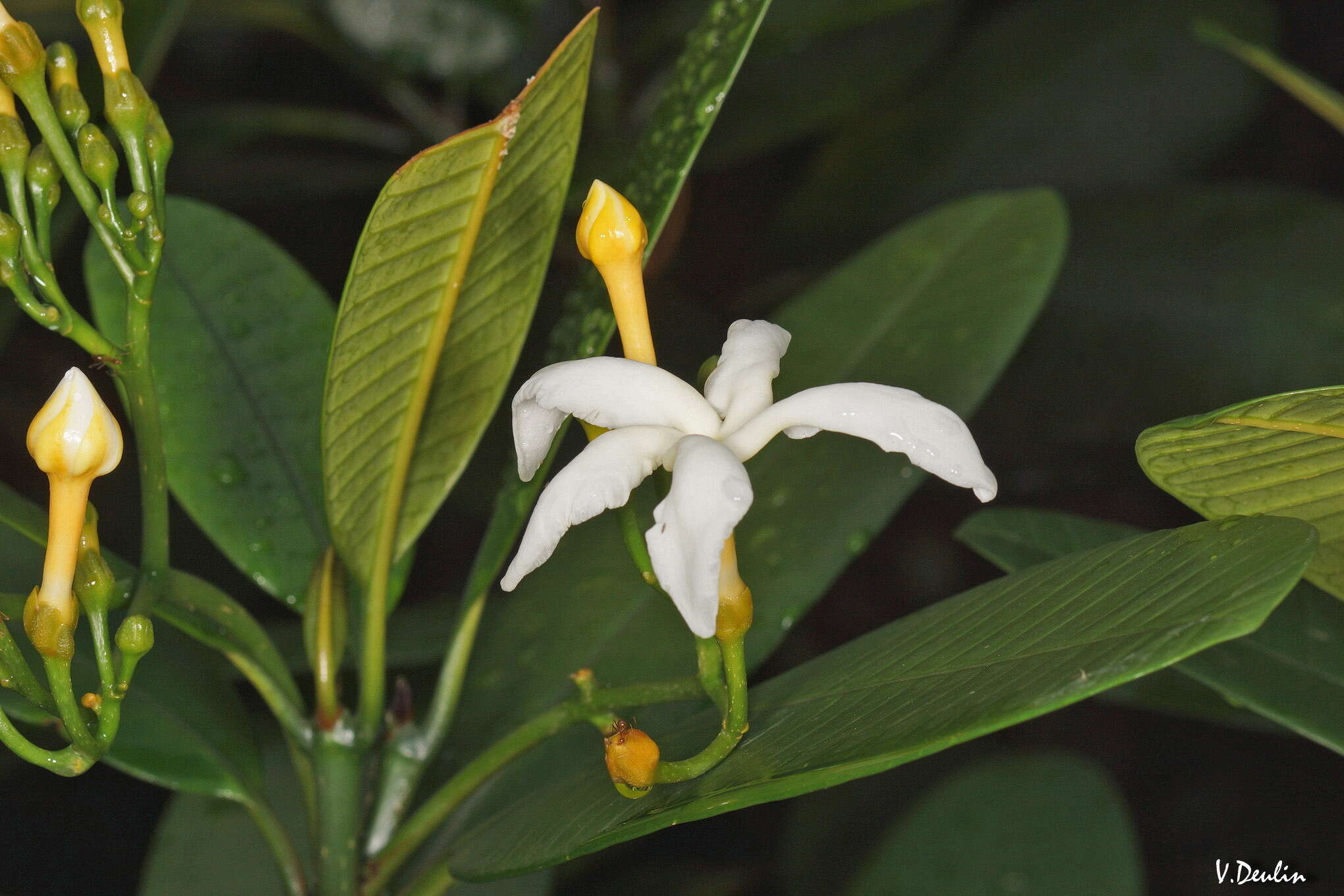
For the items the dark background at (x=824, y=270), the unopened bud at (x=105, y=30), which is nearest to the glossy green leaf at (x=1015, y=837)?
the dark background at (x=824, y=270)

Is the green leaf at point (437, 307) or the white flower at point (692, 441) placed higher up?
Answer: the green leaf at point (437, 307)

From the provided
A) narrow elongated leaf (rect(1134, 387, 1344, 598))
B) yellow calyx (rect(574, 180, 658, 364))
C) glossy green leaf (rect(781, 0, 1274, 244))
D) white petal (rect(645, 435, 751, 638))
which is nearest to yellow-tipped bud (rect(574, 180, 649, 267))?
yellow calyx (rect(574, 180, 658, 364))

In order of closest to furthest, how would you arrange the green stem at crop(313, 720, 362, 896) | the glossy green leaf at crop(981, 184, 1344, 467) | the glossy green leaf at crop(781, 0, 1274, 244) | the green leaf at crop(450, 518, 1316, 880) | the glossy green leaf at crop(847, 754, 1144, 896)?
the green leaf at crop(450, 518, 1316, 880) < the green stem at crop(313, 720, 362, 896) < the glossy green leaf at crop(847, 754, 1144, 896) < the glossy green leaf at crop(981, 184, 1344, 467) < the glossy green leaf at crop(781, 0, 1274, 244)

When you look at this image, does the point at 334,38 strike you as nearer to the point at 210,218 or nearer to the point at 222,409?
the point at 210,218

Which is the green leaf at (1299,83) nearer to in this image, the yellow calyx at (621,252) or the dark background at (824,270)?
the dark background at (824,270)

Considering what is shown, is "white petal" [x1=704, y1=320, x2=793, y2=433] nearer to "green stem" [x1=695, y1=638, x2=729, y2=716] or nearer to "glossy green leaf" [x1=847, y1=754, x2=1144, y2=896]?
"green stem" [x1=695, y1=638, x2=729, y2=716]

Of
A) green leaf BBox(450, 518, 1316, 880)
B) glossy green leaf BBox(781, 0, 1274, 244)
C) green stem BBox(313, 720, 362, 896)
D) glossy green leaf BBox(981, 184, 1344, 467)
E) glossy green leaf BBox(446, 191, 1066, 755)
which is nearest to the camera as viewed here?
green leaf BBox(450, 518, 1316, 880)

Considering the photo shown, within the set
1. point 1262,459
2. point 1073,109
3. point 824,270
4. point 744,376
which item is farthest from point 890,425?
point 1073,109
